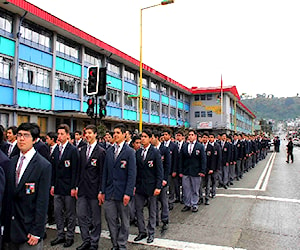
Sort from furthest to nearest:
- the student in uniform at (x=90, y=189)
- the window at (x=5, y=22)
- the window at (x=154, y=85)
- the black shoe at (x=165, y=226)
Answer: the window at (x=154, y=85) < the window at (x=5, y=22) < the black shoe at (x=165, y=226) < the student in uniform at (x=90, y=189)

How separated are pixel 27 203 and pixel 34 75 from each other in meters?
20.0

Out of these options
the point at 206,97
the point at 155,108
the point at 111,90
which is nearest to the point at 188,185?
the point at 111,90

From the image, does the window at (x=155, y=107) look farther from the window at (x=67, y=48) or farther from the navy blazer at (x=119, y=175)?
the navy blazer at (x=119, y=175)

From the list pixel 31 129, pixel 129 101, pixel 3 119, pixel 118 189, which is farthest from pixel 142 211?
pixel 129 101

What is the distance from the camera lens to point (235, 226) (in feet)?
21.5

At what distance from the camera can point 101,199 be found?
5301mm

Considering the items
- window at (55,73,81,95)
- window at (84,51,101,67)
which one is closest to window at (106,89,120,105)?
window at (84,51,101,67)

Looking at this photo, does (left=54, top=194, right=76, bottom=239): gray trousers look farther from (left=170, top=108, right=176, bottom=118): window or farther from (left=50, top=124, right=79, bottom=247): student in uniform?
(left=170, top=108, right=176, bottom=118): window

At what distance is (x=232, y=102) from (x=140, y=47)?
4851cm

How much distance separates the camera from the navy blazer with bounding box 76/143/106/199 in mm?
5469

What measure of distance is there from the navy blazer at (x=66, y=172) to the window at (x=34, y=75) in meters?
16.3

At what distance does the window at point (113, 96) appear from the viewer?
31.1 m

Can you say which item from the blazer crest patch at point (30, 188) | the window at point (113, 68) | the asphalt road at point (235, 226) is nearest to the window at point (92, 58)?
the window at point (113, 68)

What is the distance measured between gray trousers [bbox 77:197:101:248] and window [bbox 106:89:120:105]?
2566cm
